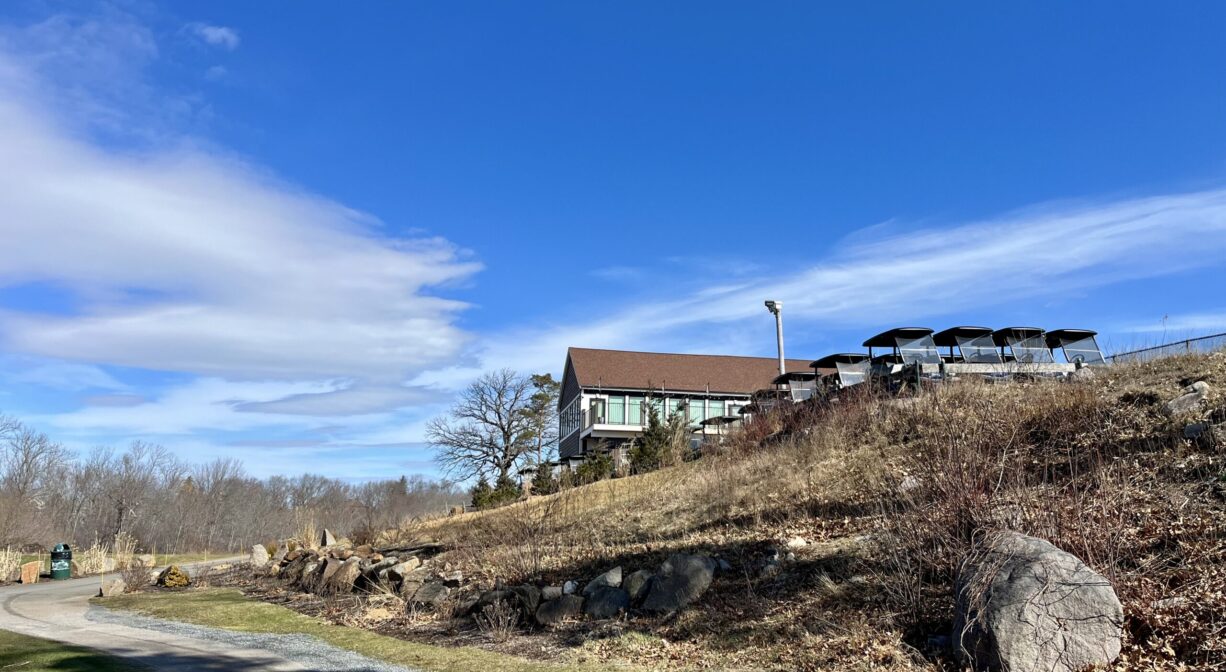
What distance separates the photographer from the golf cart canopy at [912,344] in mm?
22141

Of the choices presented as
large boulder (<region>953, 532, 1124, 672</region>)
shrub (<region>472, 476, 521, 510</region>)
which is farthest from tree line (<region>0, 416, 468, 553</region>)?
large boulder (<region>953, 532, 1124, 672</region>)

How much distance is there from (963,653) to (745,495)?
7775 millimetres

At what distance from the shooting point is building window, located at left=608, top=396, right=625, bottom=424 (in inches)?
1804

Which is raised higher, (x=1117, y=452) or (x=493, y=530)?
(x=1117, y=452)

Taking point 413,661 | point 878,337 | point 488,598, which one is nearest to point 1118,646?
point 413,661

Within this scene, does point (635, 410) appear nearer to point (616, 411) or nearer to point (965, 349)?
point (616, 411)

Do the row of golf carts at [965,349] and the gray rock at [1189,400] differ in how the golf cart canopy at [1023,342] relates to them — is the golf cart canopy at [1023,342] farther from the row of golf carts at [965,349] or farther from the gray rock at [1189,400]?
the gray rock at [1189,400]

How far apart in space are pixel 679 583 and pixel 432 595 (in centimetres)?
476

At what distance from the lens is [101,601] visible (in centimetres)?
1828

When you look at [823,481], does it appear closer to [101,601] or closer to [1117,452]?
[1117,452]

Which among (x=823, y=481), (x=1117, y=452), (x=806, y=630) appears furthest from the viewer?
(x=823, y=481)

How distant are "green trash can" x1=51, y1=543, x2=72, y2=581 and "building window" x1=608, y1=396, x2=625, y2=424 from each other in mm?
25788

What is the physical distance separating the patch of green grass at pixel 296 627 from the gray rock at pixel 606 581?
2.05 meters

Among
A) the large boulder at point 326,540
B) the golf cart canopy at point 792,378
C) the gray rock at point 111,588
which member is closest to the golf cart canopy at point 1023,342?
the golf cart canopy at point 792,378
